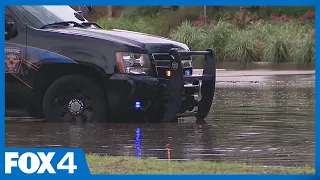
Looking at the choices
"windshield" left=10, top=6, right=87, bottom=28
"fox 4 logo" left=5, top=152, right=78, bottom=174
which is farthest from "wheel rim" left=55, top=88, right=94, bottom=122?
"fox 4 logo" left=5, top=152, right=78, bottom=174

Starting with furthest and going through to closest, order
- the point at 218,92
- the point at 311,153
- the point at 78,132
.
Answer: the point at 218,92 < the point at 78,132 < the point at 311,153

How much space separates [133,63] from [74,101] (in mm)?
741

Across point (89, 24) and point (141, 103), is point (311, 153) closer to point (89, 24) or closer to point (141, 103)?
point (141, 103)

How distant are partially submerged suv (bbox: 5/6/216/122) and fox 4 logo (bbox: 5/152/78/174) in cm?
324

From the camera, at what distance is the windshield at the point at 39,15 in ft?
28.8

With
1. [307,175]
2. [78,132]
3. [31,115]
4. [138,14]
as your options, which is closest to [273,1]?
[307,175]

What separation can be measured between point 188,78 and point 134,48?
29.7 inches

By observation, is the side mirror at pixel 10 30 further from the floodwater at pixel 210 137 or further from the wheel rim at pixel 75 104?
the floodwater at pixel 210 137

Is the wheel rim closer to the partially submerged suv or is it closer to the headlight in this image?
the partially submerged suv

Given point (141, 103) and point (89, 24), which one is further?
point (89, 24)

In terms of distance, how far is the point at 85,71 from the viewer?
29.4 ft

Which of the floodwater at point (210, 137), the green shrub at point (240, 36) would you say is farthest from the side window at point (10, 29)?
the green shrub at point (240, 36)

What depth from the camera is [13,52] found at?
28.4 ft

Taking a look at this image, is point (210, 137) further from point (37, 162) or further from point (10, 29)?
point (37, 162)
